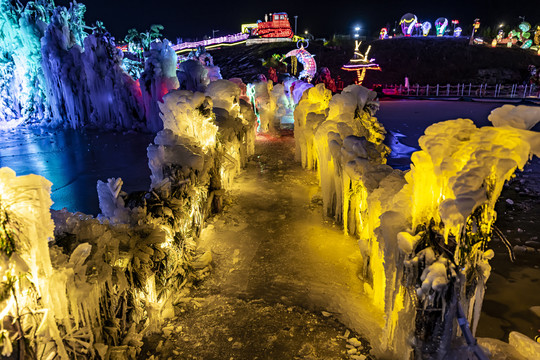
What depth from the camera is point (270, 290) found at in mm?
6504

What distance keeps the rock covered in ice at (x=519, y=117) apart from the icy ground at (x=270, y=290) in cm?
350

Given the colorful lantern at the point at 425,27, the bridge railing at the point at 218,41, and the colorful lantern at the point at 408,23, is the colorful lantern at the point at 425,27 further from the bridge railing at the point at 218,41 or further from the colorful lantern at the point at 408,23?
the bridge railing at the point at 218,41

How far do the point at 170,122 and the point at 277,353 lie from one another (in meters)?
6.81

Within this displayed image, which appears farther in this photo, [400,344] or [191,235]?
[191,235]

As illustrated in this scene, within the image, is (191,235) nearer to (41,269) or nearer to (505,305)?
(41,269)

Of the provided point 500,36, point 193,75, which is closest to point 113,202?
point 193,75

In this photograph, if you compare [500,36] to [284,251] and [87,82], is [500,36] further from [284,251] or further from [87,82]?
[284,251]

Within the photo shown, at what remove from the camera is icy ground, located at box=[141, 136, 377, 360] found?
5.16 m

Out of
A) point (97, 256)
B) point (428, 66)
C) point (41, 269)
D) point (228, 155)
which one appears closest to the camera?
point (41, 269)

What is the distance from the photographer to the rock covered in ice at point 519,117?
3.87 m

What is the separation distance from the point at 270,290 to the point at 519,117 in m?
4.71

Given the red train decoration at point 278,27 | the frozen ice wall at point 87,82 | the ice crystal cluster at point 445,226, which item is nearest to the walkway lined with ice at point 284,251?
the ice crystal cluster at point 445,226

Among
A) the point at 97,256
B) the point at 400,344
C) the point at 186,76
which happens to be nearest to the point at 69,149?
the point at 186,76

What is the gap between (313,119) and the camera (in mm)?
12336
